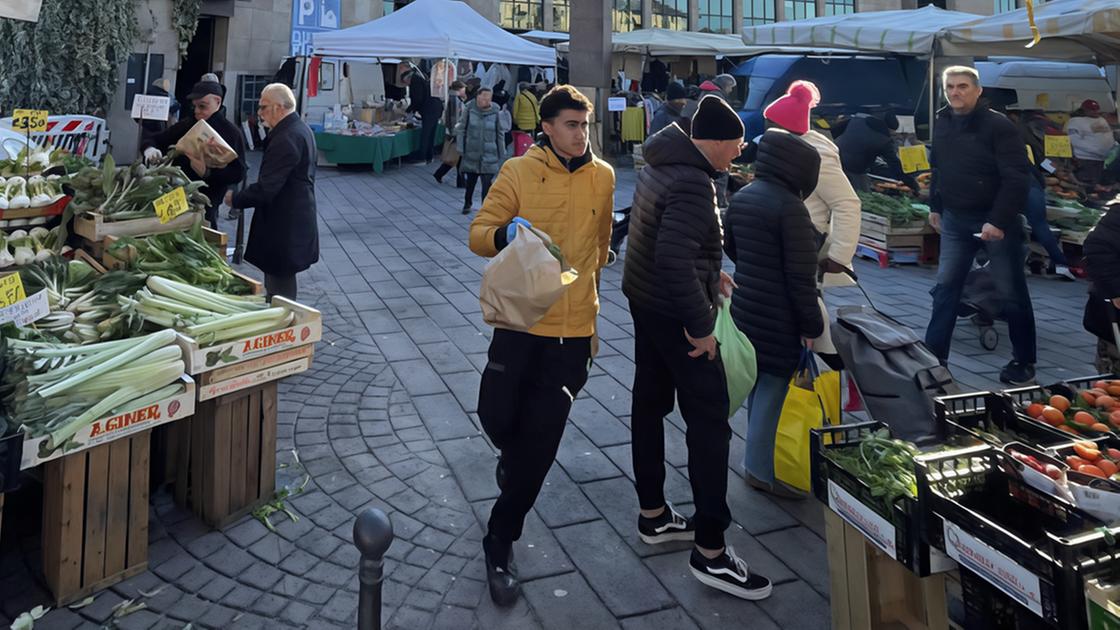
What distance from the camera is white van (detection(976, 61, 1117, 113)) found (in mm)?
15164

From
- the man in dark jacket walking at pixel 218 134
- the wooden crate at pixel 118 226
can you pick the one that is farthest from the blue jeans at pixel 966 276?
the man in dark jacket walking at pixel 218 134

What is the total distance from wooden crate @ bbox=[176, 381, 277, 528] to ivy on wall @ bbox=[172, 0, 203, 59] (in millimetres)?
15501

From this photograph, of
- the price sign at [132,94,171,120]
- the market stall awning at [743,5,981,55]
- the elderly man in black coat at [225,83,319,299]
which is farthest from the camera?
the market stall awning at [743,5,981,55]

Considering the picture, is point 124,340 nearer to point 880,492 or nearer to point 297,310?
point 297,310

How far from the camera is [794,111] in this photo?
4328 millimetres

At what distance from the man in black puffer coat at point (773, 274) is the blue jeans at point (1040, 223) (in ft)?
18.5

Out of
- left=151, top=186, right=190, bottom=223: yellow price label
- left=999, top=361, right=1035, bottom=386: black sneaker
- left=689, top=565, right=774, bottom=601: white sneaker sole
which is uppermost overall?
left=151, top=186, right=190, bottom=223: yellow price label

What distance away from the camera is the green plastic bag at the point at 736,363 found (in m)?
3.96

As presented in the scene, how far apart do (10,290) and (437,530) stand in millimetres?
2112

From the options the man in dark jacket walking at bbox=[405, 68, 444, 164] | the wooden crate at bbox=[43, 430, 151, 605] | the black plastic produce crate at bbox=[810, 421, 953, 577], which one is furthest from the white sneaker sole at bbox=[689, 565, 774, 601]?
the man in dark jacket walking at bbox=[405, 68, 444, 164]

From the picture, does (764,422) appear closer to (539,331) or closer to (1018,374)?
(539,331)

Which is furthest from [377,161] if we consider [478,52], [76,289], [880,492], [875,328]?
[880,492]

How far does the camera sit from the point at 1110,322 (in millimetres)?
4945

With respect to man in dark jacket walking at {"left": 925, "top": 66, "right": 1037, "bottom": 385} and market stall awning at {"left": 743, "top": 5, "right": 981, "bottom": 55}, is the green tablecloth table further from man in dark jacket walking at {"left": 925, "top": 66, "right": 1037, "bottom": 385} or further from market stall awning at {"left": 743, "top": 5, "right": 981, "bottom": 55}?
man in dark jacket walking at {"left": 925, "top": 66, "right": 1037, "bottom": 385}
